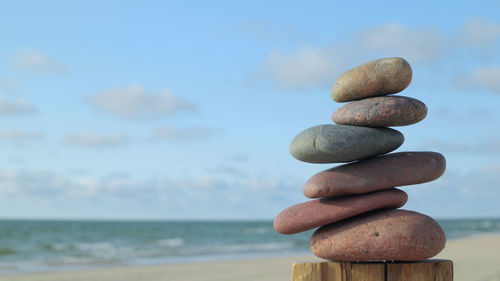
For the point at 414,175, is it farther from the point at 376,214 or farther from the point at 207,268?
the point at 207,268

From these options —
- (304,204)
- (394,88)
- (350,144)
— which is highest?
(394,88)

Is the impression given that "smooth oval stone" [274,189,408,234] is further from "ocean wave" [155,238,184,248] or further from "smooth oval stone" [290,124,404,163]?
"ocean wave" [155,238,184,248]

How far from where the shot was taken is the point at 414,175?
13.7 ft

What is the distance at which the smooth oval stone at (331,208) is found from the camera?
13.6 feet

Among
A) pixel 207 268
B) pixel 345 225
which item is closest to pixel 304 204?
pixel 345 225

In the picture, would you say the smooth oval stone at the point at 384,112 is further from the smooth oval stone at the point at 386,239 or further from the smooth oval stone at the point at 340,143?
the smooth oval stone at the point at 386,239

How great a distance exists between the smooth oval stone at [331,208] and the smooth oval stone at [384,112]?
1.90 feet

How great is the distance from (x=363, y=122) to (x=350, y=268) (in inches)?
45.8

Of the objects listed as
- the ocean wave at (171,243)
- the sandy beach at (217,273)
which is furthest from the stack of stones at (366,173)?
the ocean wave at (171,243)

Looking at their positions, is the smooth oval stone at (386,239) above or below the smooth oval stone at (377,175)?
below

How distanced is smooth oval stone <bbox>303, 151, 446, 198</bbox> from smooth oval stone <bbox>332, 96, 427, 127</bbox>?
0.99ft

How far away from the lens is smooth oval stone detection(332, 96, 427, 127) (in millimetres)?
4141

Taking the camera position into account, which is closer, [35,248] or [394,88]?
[394,88]

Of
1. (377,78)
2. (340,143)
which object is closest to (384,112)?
(377,78)
